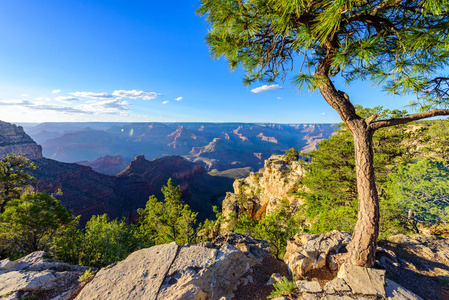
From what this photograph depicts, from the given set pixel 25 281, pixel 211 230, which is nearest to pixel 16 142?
pixel 211 230

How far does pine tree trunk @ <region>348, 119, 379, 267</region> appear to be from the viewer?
3.86 meters

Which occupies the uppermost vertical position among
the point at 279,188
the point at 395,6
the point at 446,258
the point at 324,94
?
the point at 395,6

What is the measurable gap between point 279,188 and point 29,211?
2373cm

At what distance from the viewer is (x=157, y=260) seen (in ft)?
17.6

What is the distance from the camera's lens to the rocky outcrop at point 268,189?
2178cm

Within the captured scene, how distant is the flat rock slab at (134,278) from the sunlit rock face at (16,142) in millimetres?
92553

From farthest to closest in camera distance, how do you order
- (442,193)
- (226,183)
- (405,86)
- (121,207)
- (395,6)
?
(226,183), (121,207), (442,193), (405,86), (395,6)

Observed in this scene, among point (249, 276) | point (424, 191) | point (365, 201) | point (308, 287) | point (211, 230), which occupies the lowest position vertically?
point (211, 230)

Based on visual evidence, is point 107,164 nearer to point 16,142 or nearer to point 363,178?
point 16,142

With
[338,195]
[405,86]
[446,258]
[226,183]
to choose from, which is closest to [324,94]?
[405,86]

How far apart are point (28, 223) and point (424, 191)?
22741 mm

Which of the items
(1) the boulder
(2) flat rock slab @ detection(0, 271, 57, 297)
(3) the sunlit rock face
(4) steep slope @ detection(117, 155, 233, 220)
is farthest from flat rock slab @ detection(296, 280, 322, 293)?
(3) the sunlit rock face

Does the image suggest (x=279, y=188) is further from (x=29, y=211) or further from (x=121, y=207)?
(x=121, y=207)

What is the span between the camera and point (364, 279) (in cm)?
364
